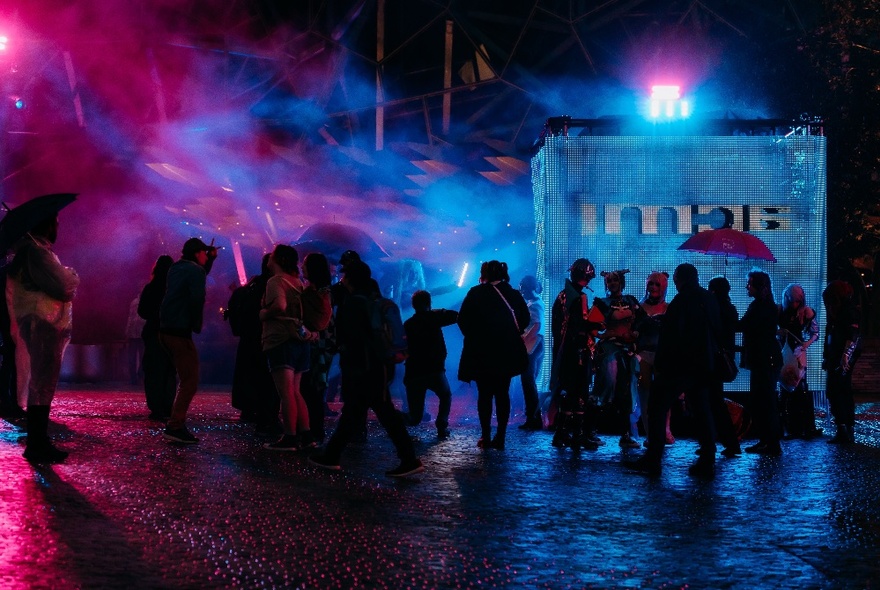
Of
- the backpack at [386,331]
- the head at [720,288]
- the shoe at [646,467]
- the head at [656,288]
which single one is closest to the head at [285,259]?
Answer: the backpack at [386,331]

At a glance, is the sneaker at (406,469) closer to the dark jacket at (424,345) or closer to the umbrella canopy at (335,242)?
the dark jacket at (424,345)

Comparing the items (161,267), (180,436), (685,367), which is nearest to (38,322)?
(180,436)

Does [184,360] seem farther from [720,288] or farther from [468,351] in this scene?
[720,288]

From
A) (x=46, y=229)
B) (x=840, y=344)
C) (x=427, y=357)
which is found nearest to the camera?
(x=46, y=229)

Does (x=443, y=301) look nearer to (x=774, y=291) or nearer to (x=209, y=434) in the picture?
(x=774, y=291)

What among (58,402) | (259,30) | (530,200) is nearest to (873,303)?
(530,200)

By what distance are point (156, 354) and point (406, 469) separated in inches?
182

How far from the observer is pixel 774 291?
12734 millimetres

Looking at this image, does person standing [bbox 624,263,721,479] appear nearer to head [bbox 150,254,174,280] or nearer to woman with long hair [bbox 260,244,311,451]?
woman with long hair [bbox 260,244,311,451]

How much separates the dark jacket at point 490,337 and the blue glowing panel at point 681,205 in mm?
2893

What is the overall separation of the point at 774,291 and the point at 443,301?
9.56m

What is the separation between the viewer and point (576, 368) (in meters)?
9.96

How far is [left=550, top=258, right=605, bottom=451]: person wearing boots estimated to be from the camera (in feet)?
32.6

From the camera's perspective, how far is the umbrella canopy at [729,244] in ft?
37.6
